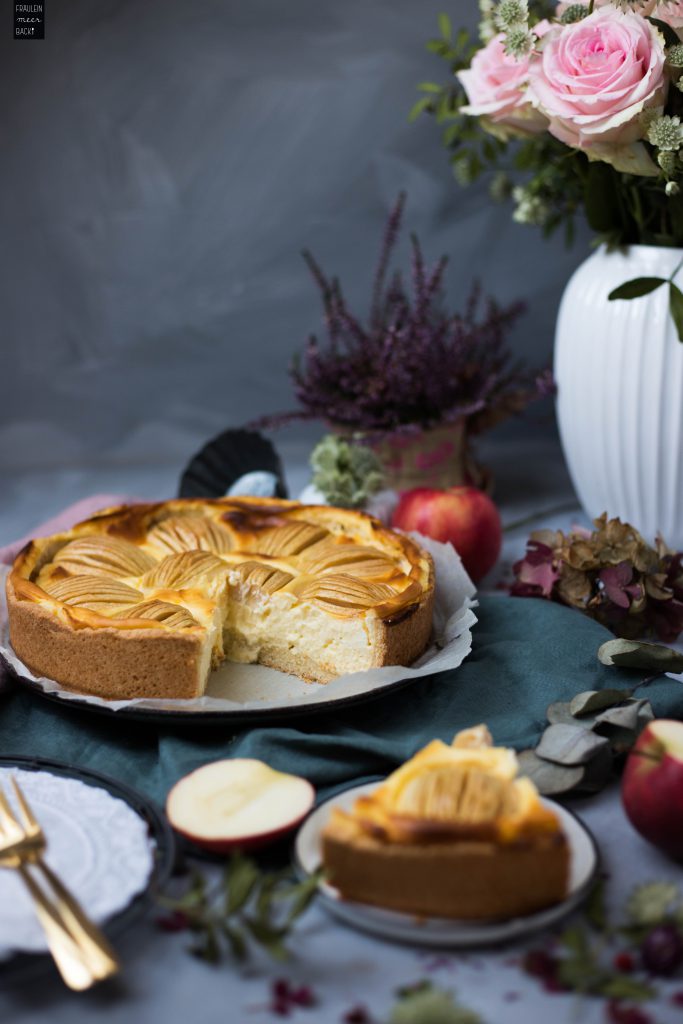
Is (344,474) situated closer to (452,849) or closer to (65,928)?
(452,849)

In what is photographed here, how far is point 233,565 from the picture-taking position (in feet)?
9.71

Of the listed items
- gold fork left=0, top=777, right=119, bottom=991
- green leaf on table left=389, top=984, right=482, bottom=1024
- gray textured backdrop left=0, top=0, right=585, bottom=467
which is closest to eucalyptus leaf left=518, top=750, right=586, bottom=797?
green leaf on table left=389, top=984, right=482, bottom=1024

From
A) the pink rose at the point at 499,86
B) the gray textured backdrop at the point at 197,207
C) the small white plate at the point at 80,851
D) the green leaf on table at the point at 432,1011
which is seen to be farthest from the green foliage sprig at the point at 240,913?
the gray textured backdrop at the point at 197,207

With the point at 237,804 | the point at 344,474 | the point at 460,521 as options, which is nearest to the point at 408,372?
the point at 344,474

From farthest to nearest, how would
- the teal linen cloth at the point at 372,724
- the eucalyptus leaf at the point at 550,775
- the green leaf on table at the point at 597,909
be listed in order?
1. the teal linen cloth at the point at 372,724
2. the eucalyptus leaf at the point at 550,775
3. the green leaf on table at the point at 597,909

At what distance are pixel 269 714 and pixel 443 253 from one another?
2714 millimetres

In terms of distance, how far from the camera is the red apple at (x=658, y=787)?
2043 millimetres

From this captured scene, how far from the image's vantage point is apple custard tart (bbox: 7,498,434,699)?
2584 mm

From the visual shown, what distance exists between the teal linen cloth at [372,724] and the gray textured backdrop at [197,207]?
221 cm

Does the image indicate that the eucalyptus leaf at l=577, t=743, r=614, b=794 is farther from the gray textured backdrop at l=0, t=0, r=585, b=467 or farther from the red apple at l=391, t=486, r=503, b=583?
the gray textured backdrop at l=0, t=0, r=585, b=467

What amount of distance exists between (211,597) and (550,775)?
0.91 m

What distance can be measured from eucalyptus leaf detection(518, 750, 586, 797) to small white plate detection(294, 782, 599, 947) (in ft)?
0.88

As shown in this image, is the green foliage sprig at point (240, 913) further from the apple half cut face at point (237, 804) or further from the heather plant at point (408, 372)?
the heather plant at point (408, 372)

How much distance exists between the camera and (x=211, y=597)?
2.81 metres
